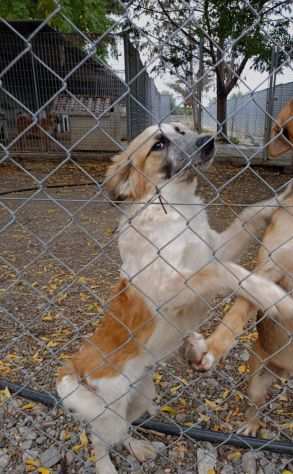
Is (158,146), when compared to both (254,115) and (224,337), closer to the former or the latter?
(224,337)

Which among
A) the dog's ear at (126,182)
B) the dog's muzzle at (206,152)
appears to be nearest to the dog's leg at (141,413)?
the dog's ear at (126,182)

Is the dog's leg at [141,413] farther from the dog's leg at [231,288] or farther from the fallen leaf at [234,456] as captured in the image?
the dog's leg at [231,288]

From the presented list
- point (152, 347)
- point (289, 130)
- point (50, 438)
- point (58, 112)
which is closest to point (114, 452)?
point (50, 438)

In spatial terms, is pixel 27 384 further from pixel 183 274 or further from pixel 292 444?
pixel 292 444

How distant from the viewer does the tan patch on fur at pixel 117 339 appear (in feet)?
6.57

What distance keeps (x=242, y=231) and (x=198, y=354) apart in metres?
0.78

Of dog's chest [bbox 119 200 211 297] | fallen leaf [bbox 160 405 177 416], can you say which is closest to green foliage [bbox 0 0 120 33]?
dog's chest [bbox 119 200 211 297]

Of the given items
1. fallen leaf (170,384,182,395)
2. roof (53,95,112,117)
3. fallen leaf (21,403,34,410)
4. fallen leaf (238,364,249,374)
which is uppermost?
roof (53,95,112,117)

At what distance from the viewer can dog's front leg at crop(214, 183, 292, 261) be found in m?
2.16

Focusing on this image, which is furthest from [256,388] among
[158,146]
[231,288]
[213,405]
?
[158,146]

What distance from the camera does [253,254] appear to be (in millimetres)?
4727

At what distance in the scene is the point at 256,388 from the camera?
89.0 inches

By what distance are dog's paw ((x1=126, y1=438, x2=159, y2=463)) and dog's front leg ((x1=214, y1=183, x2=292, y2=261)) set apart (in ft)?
3.78

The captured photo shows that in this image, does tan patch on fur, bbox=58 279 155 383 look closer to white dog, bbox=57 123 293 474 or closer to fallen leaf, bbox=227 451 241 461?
white dog, bbox=57 123 293 474
